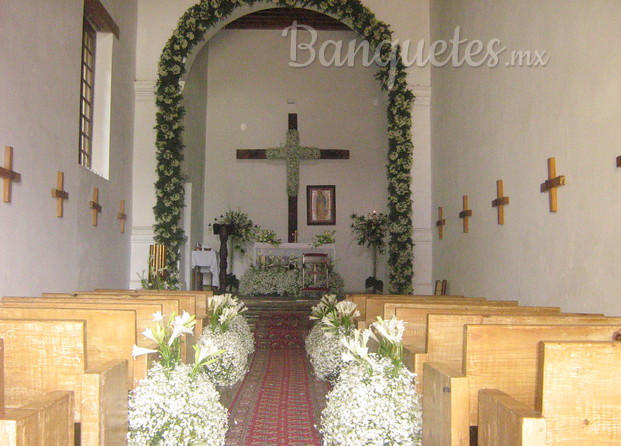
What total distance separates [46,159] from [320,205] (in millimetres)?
7951

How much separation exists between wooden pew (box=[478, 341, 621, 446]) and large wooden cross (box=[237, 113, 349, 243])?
36.3ft

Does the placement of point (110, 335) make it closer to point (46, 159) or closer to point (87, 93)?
point (46, 159)

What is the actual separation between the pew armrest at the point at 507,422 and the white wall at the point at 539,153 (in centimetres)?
219

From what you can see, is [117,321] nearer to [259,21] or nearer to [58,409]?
[58,409]

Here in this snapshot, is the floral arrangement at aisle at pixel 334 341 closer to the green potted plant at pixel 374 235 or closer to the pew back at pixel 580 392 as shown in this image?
the pew back at pixel 580 392

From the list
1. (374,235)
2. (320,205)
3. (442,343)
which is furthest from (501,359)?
(320,205)

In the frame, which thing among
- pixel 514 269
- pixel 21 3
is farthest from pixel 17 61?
pixel 514 269

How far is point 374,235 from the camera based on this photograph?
1214 centimetres

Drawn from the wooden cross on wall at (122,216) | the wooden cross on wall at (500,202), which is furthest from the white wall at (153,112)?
the wooden cross on wall at (500,202)

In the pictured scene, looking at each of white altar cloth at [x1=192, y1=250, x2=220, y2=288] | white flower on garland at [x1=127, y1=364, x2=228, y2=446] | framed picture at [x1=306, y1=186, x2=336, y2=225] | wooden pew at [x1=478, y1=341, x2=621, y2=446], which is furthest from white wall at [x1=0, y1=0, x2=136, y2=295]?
framed picture at [x1=306, y1=186, x2=336, y2=225]

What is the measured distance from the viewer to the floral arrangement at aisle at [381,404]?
280cm

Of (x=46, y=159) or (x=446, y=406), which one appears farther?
(x=46, y=159)

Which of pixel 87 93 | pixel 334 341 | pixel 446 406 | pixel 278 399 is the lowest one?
pixel 278 399

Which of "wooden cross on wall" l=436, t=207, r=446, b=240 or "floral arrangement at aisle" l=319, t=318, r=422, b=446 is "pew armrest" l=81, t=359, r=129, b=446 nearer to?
"floral arrangement at aisle" l=319, t=318, r=422, b=446
